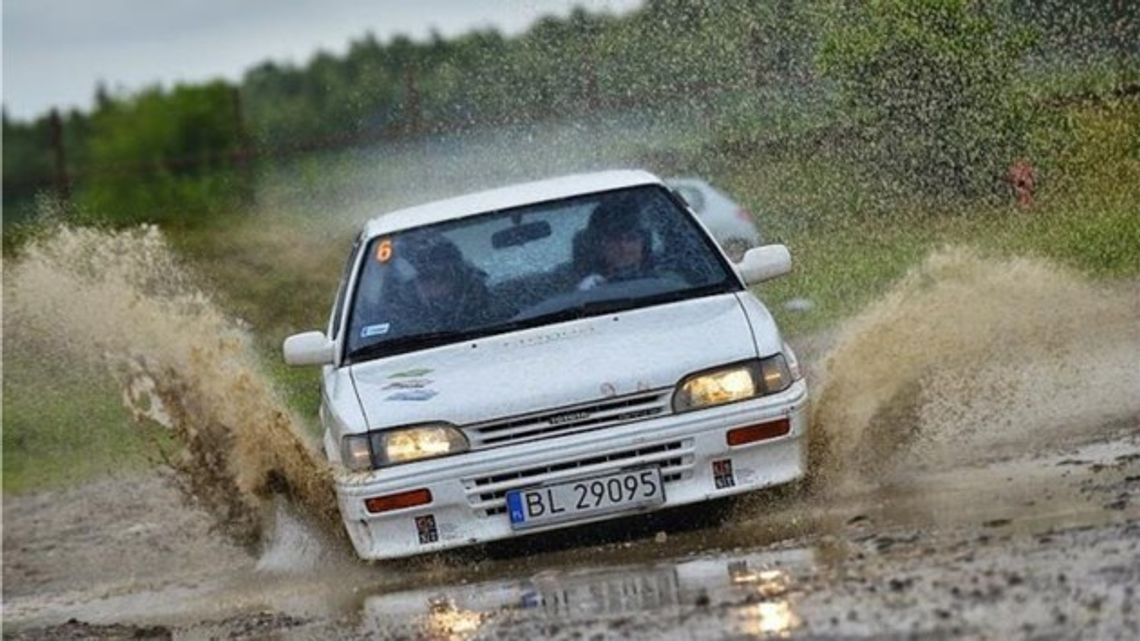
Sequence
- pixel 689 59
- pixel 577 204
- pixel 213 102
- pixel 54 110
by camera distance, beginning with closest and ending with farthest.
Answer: pixel 577 204 → pixel 689 59 → pixel 54 110 → pixel 213 102

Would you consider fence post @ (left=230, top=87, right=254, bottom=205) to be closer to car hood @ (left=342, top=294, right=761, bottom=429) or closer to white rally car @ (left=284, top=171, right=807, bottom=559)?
white rally car @ (left=284, top=171, right=807, bottom=559)

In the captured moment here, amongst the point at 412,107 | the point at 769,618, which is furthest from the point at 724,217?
the point at 769,618

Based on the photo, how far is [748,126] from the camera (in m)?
21.6

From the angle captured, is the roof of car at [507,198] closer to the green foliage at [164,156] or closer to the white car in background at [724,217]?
the green foliage at [164,156]

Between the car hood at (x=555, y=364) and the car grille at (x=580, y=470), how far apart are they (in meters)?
0.22

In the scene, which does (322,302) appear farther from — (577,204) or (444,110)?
(577,204)

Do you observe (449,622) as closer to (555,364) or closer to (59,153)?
(555,364)

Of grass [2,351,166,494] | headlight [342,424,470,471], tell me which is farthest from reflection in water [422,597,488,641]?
grass [2,351,166,494]

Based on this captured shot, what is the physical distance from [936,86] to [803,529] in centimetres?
1207

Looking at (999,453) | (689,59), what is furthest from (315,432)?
(689,59)

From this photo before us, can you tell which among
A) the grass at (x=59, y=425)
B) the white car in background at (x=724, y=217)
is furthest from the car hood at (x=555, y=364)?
the white car in background at (x=724, y=217)

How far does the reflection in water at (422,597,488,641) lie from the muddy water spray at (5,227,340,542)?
6.71 feet

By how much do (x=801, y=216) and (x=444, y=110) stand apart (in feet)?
25.3

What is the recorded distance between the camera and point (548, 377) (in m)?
9.52
